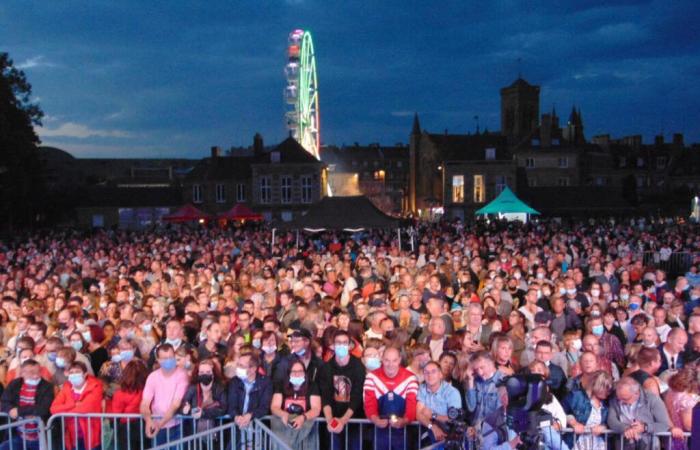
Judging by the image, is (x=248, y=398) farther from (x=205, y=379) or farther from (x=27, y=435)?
(x=27, y=435)

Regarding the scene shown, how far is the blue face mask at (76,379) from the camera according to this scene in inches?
242

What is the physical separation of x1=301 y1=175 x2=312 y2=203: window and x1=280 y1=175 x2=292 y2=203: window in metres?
1.00

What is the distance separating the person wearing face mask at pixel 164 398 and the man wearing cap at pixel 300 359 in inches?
36.2

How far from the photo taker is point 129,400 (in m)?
6.27

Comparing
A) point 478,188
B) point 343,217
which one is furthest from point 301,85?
point 343,217

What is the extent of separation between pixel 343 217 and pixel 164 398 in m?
14.6

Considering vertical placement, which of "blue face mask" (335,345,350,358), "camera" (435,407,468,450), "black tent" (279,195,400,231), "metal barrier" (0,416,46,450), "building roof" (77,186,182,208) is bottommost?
"metal barrier" (0,416,46,450)

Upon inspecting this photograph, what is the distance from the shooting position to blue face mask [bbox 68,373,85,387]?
6148 millimetres

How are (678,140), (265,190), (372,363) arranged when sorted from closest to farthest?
1. (372,363)
2. (265,190)
3. (678,140)

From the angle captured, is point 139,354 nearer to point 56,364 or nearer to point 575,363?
point 56,364

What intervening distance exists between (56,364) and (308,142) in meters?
41.7

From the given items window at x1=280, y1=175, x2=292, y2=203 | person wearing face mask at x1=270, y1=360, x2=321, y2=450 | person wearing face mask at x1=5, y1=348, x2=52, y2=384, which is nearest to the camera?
person wearing face mask at x1=270, y1=360, x2=321, y2=450

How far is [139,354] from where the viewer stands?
7.55 meters

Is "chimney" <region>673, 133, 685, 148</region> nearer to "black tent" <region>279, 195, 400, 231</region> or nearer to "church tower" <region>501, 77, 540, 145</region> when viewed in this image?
"church tower" <region>501, 77, 540, 145</region>
